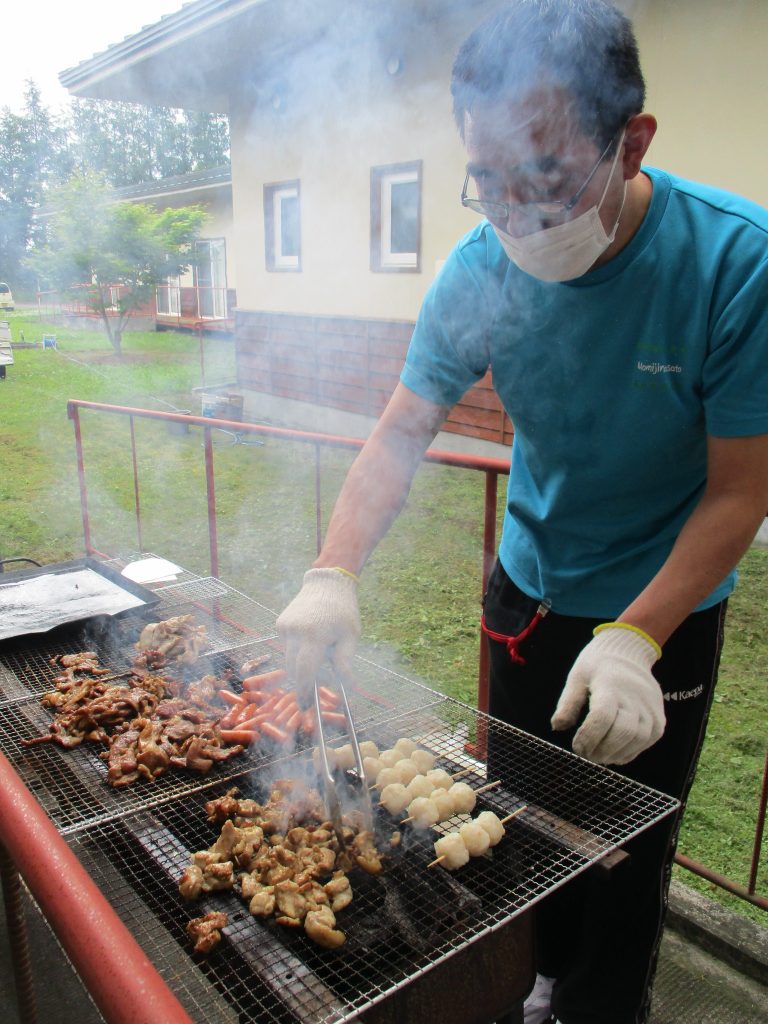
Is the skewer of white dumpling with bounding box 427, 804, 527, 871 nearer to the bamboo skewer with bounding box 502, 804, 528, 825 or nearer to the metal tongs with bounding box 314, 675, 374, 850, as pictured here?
the bamboo skewer with bounding box 502, 804, 528, 825

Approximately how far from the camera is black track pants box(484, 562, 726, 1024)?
6.34 ft

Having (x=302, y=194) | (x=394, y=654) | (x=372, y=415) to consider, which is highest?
(x=302, y=194)

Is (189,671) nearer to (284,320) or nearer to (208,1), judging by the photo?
(208,1)

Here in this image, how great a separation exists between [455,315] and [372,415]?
817 cm

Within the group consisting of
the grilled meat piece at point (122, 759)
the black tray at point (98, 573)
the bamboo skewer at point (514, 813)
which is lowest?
the grilled meat piece at point (122, 759)

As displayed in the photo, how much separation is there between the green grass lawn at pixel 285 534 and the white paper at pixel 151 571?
1.53 m

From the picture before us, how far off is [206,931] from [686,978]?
1802 mm

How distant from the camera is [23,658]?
2967mm

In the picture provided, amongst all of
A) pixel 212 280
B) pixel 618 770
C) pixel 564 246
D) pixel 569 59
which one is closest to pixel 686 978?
pixel 618 770

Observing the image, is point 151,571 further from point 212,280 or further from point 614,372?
point 212,280

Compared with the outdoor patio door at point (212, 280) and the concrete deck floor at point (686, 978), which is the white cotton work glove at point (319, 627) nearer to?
the concrete deck floor at point (686, 978)

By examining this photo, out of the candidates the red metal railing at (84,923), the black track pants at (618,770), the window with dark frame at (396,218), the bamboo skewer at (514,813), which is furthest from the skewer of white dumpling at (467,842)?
the window with dark frame at (396,218)

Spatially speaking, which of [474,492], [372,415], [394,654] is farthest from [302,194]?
[394,654]

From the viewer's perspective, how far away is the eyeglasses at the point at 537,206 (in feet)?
5.13
